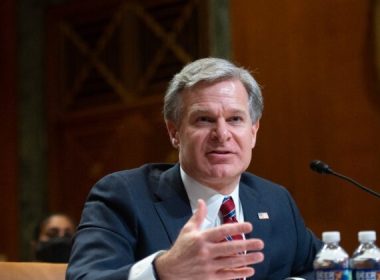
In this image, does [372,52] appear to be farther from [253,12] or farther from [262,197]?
[262,197]

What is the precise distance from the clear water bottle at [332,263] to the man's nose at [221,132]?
0.49m

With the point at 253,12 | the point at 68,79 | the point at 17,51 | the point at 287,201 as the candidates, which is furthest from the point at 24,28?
the point at 287,201

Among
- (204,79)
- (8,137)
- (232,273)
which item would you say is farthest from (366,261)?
(8,137)

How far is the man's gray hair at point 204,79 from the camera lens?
2.59 metres

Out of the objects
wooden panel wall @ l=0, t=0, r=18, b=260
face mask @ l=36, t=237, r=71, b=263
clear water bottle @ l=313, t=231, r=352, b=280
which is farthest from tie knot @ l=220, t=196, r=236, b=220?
wooden panel wall @ l=0, t=0, r=18, b=260

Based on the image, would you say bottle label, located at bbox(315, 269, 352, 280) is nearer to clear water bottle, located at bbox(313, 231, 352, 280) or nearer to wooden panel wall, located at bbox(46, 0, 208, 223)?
clear water bottle, located at bbox(313, 231, 352, 280)

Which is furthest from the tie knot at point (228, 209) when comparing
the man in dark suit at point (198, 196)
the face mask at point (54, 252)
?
the face mask at point (54, 252)

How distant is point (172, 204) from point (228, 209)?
0.64 ft

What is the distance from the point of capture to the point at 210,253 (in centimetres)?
190

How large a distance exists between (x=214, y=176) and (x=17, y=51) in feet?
16.6

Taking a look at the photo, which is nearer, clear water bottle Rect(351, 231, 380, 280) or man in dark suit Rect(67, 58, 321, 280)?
clear water bottle Rect(351, 231, 380, 280)

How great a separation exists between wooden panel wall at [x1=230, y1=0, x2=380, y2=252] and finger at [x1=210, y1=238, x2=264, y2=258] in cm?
324

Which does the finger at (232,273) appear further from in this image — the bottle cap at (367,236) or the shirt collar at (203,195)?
the shirt collar at (203,195)

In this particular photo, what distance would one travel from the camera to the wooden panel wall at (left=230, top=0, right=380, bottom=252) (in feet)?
16.8
